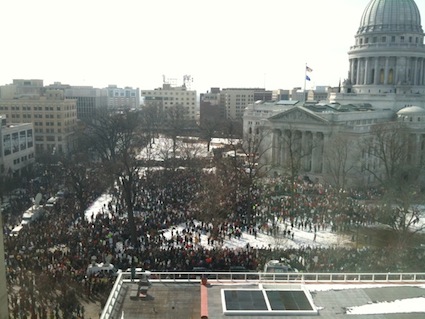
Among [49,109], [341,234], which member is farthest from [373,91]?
[49,109]

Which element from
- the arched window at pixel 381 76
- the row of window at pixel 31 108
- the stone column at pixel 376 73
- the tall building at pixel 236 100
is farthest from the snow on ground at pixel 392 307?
the tall building at pixel 236 100

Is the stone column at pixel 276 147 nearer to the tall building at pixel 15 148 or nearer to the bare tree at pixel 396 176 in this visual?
the bare tree at pixel 396 176

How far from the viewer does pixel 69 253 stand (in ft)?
90.1

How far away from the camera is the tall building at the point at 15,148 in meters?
55.6

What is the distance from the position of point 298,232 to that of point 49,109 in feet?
175

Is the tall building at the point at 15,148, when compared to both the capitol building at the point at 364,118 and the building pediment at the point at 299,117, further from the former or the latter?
the building pediment at the point at 299,117

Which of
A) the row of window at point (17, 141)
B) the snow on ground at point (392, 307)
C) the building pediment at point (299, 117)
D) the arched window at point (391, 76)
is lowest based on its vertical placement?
the snow on ground at point (392, 307)

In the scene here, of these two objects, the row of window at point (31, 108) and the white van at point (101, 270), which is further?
the row of window at point (31, 108)

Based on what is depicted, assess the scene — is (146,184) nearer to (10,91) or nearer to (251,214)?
(251,214)

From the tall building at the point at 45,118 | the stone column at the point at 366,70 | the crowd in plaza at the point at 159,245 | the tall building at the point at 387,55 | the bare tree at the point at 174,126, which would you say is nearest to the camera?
the crowd in plaza at the point at 159,245

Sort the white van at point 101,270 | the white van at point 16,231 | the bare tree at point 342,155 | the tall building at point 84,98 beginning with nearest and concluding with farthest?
the white van at point 101,270 < the white van at point 16,231 < the bare tree at point 342,155 < the tall building at point 84,98

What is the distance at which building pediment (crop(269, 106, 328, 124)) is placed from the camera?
57.1 meters

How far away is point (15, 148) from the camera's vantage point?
59094mm

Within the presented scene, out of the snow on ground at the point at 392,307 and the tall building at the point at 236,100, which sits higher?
the tall building at the point at 236,100
